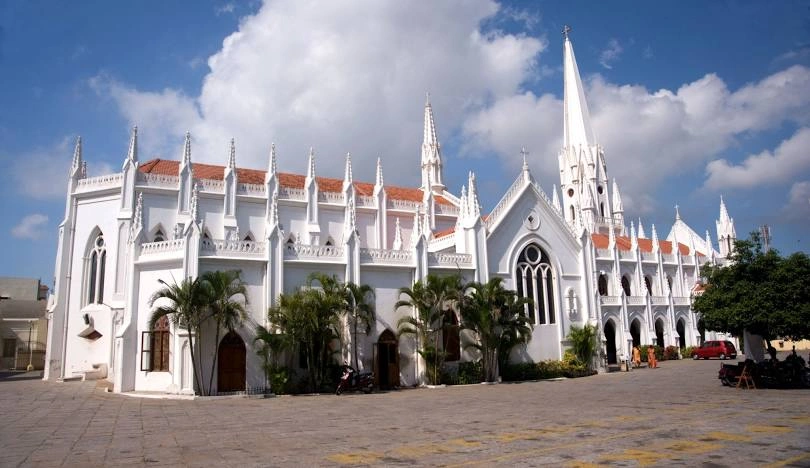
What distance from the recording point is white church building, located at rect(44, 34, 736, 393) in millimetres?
23656

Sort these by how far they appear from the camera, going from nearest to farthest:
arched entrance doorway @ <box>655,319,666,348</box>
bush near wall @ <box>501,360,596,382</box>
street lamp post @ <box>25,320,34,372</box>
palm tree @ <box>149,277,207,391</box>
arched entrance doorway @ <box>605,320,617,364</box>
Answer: palm tree @ <box>149,277,207,391</box>
bush near wall @ <box>501,360,596,382</box>
arched entrance doorway @ <box>605,320,617,364</box>
street lamp post @ <box>25,320,34,372</box>
arched entrance doorway @ <box>655,319,666,348</box>

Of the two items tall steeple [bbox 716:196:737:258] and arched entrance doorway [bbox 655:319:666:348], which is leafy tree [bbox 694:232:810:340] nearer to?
arched entrance doorway [bbox 655:319:666:348]

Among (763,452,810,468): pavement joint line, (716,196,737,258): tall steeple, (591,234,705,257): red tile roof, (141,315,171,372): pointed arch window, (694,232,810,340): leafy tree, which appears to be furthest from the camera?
(716,196,737,258): tall steeple

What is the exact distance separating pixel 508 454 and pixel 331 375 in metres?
15.1

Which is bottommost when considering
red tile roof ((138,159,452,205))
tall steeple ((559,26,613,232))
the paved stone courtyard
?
the paved stone courtyard

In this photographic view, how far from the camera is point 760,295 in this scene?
21172mm

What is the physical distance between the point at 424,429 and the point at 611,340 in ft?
96.0

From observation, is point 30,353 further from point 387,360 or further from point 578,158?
point 578,158

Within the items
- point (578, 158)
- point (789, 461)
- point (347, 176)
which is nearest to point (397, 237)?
point (347, 176)

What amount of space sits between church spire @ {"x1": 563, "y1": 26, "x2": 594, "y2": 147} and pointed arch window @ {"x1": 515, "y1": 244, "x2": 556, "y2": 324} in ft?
119

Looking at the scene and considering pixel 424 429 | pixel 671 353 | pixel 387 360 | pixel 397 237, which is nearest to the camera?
pixel 424 429

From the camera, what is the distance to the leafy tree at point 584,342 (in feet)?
107

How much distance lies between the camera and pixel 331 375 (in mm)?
24219

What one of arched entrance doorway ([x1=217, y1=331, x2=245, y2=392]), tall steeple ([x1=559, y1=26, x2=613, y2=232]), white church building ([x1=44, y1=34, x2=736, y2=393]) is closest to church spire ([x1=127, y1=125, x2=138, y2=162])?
white church building ([x1=44, y1=34, x2=736, y2=393])
